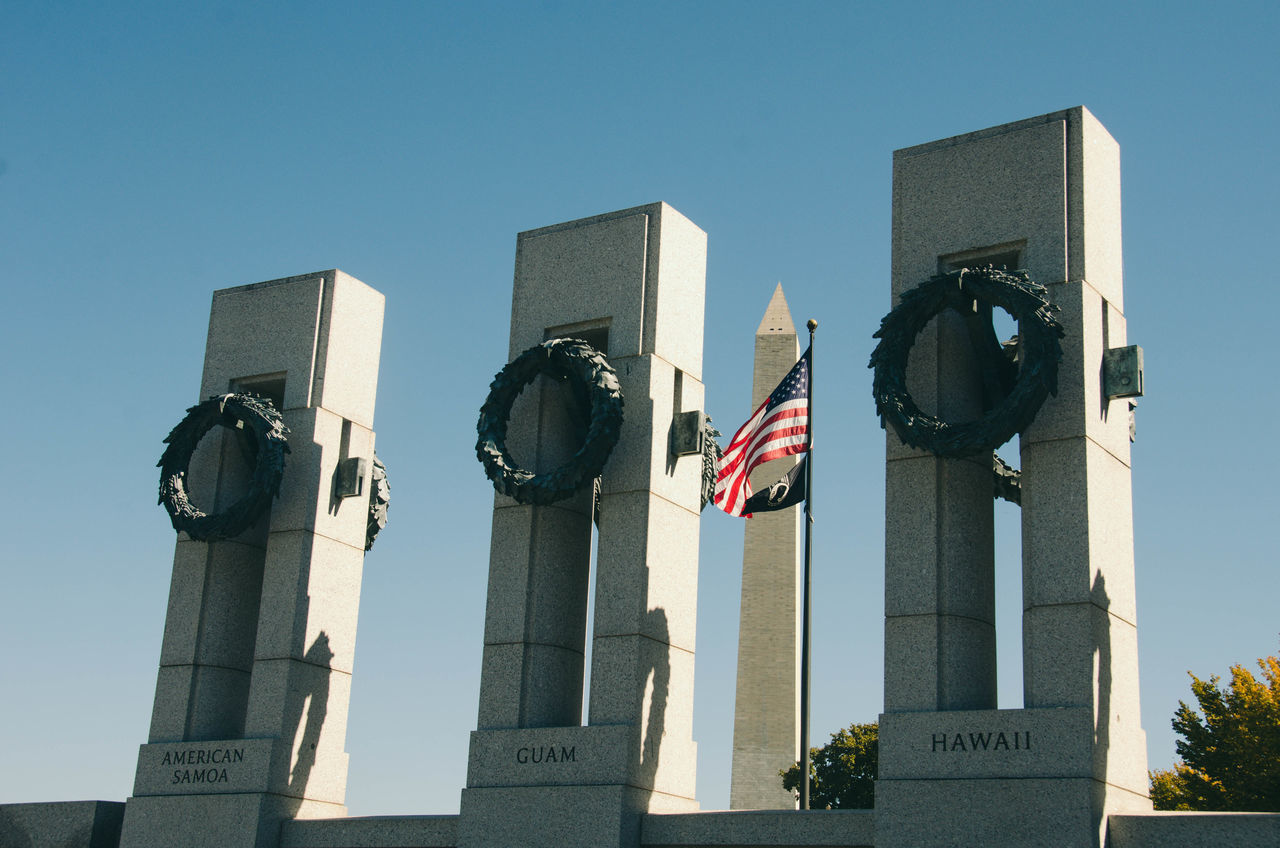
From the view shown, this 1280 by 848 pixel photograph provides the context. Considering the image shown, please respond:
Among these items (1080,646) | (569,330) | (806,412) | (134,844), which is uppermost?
(569,330)

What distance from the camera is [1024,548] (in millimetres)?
17750

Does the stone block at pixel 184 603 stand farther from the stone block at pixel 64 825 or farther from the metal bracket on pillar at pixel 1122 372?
the metal bracket on pillar at pixel 1122 372

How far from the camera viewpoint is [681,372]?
21.7 meters

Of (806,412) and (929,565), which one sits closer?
(929,565)

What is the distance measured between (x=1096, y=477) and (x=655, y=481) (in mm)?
5817

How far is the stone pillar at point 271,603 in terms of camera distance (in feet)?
73.6

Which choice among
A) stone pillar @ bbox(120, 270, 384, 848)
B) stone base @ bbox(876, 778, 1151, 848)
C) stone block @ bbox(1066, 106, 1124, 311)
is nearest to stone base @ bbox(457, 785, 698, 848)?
stone base @ bbox(876, 778, 1151, 848)

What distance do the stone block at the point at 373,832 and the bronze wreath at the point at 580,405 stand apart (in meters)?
4.59

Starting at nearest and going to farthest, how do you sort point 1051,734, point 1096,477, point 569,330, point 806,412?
1. point 1051,734
2. point 1096,477
3. point 806,412
4. point 569,330

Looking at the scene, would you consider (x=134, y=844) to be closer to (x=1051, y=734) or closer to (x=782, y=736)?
(x=1051, y=734)

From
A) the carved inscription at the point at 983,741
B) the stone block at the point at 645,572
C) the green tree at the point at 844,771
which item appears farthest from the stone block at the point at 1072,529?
the green tree at the point at 844,771

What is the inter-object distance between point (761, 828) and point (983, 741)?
10.2 feet

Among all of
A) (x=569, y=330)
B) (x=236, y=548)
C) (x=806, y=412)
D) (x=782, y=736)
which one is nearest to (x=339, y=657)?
(x=236, y=548)

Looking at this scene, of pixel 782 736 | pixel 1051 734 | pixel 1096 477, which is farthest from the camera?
pixel 782 736
